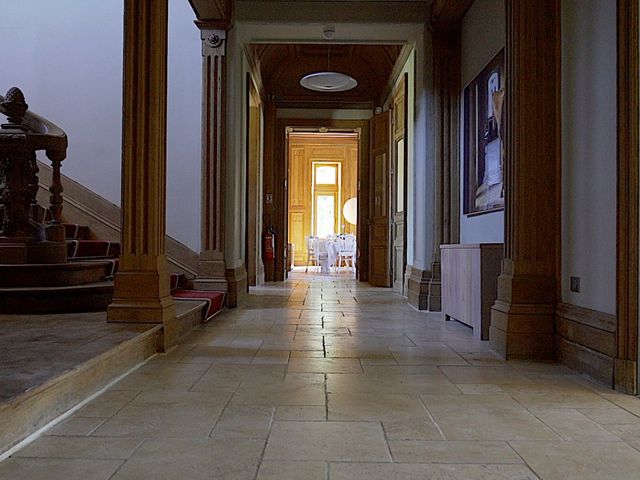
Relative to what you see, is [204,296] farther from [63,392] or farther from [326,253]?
[326,253]

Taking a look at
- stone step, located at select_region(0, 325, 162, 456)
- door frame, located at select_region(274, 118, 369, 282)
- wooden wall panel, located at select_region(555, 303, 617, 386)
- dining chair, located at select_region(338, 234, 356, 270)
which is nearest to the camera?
stone step, located at select_region(0, 325, 162, 456)

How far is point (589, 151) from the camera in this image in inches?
123

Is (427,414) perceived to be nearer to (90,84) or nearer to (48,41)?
(90,84)

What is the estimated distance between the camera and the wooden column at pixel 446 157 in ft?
19.4

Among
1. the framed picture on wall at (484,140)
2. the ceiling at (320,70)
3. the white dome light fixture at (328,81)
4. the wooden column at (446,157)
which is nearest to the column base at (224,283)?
the wooden column at (446,157)

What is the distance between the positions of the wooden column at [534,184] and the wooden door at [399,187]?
3.46m

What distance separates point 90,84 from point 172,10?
118 centimetres

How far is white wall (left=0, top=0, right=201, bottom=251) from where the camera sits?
625 centimetres

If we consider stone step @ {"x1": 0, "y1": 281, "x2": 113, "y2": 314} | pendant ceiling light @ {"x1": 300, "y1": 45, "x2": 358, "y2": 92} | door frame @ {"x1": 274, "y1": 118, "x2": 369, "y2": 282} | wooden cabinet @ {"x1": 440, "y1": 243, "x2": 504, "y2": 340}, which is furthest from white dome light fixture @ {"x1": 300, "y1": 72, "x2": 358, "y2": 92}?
stone step @ {"x1": 0, "y1": 281, "x2": 113, "y2": 314}

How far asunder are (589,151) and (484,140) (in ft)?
6.43

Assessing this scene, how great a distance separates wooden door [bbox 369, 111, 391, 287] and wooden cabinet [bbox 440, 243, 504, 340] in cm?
389

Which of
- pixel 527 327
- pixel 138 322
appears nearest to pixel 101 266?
pixel 138 322

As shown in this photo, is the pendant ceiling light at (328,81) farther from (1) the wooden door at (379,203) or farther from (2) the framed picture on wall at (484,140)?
(2) the framed picture on wall at (484,140)

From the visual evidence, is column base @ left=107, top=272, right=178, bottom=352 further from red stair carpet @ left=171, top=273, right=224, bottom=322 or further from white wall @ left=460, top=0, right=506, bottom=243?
white wall @ left=460, top=0, right=506, bottom=243
